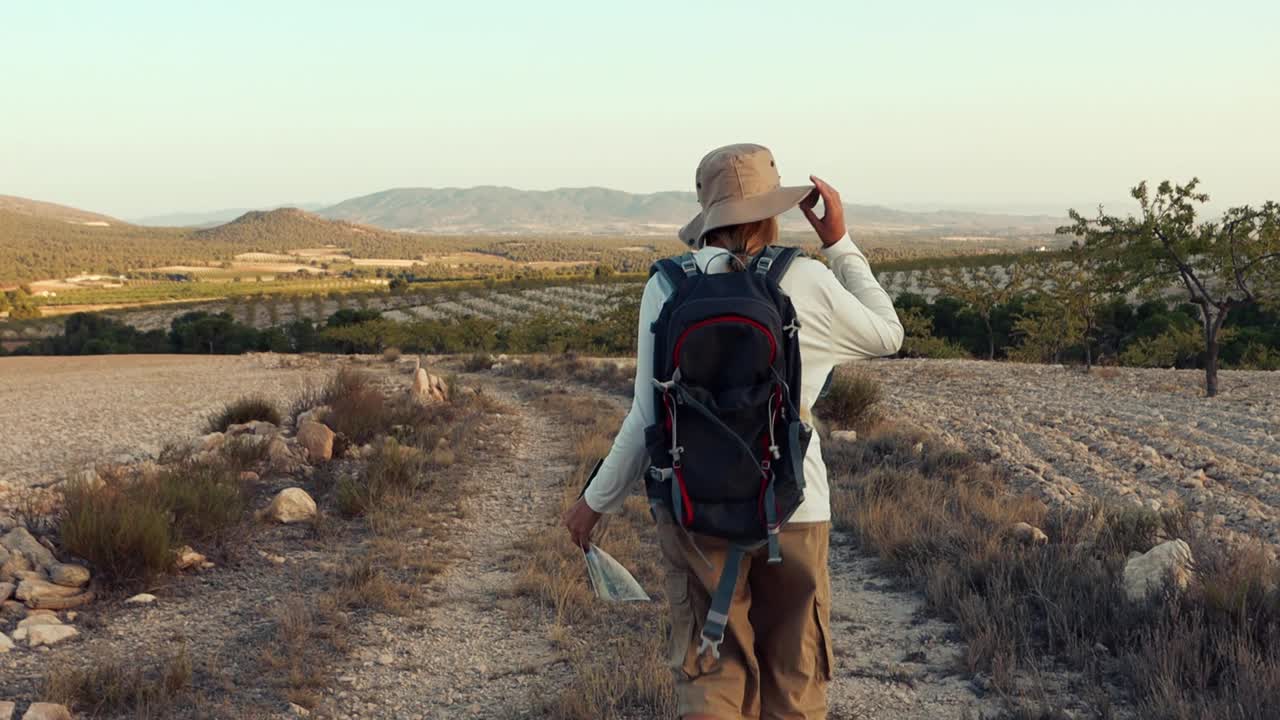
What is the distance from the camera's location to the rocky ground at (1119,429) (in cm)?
865

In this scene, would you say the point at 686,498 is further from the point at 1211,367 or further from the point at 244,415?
the point at 1211,367

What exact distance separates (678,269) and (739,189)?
0.26 m

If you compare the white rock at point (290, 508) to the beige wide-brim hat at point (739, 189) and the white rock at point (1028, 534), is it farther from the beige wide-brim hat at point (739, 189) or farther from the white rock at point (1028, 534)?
the beige wide-brim hat at point (739, 189)

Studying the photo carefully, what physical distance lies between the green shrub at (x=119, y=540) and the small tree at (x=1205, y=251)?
16.6m

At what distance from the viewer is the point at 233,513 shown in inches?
261

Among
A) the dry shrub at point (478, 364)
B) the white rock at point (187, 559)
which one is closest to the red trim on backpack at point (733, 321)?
the white rock at point (187, 559)

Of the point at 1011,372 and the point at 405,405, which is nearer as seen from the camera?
the point at 405,405

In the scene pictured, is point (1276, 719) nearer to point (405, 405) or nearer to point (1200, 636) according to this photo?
point (1200, 636)

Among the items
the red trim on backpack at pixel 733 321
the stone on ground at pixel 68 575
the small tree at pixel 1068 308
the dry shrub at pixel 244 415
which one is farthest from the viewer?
the small tree at pixel 1068 308

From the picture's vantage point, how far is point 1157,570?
15.3ft

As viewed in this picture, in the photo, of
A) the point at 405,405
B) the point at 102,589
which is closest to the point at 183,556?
the point at 102,589

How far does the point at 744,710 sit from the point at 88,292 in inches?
4134

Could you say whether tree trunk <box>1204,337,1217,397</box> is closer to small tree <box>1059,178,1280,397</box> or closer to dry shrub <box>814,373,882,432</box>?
small tree <box>1059,178,1280,397</box>

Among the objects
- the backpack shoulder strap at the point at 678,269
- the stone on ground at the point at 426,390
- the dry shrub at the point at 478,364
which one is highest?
the backpack shoulder strap at the point at 678,269
